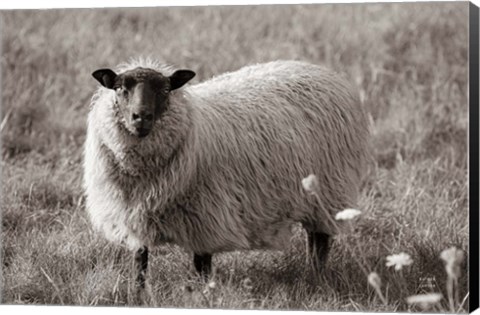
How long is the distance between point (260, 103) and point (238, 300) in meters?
1.02

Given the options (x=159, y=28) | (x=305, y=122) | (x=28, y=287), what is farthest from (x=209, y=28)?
(x=28, y=287)

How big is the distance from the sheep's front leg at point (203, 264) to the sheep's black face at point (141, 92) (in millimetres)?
777

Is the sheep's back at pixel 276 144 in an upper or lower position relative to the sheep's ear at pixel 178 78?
lower

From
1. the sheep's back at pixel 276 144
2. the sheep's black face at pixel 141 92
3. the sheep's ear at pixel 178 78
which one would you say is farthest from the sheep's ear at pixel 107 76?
the sheep's back at pixel 276 144

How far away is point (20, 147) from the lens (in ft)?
23.0

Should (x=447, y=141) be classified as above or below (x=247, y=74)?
below

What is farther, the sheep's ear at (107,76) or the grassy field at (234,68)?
the grassy field at (234,68)

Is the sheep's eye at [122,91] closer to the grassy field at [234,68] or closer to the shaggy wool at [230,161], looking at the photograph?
the shaggy wool at [230,161]

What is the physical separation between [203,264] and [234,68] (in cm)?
282

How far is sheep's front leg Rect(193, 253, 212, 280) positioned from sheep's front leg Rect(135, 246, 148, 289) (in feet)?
0.81

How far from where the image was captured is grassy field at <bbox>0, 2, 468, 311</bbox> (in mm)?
5344

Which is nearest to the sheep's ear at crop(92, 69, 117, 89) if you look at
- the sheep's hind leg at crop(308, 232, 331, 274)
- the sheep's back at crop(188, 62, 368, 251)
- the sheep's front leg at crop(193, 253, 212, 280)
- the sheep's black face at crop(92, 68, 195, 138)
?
the sheep's black face at crop(92, 68, 195, 138)

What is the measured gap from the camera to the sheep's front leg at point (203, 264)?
5234 mm

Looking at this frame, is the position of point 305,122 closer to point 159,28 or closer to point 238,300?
point 238,300
